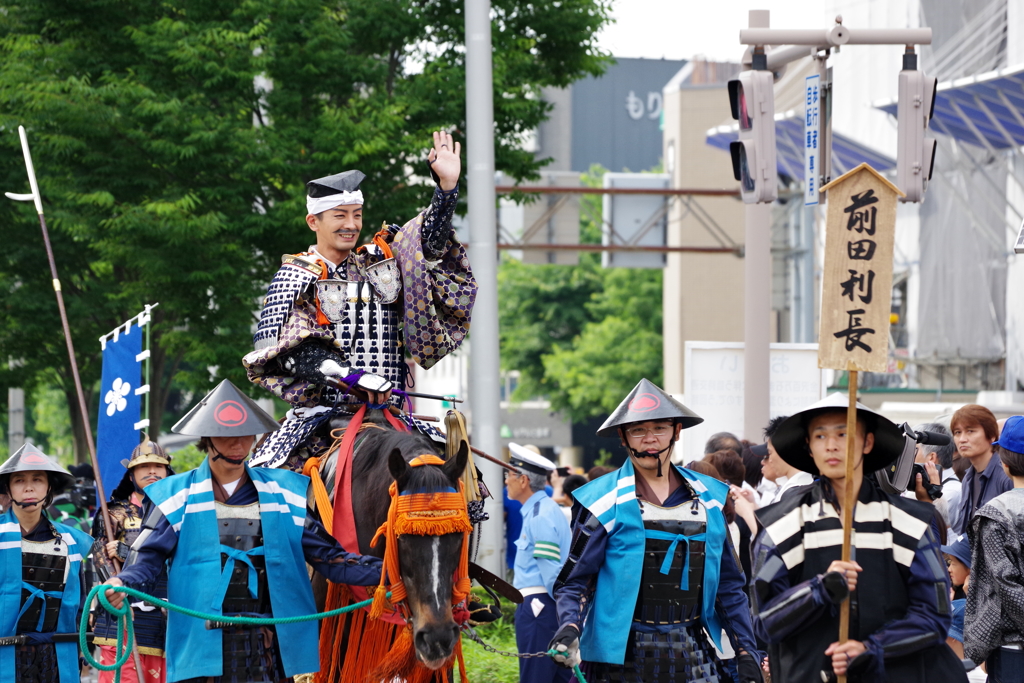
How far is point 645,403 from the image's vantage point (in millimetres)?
5527

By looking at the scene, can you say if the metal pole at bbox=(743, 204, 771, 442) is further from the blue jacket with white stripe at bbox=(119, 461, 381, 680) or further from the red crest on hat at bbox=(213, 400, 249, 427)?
the red crest on hat at bbox=(213, 400, 249, 427)

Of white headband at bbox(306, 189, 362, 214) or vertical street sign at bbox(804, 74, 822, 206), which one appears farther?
vertical street sign at bbox(804, 74, 822, 206)

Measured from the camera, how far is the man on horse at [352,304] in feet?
22.6

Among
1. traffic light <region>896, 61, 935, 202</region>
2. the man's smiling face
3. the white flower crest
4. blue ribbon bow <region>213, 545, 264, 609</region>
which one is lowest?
blue ribbon bow <region>213, 545, 264, 609</region>

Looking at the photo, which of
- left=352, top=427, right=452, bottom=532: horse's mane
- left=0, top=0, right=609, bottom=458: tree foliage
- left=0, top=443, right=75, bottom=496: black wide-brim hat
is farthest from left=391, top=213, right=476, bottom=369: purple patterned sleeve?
left=0, top=0, right=609, bottom=458: tree foliage

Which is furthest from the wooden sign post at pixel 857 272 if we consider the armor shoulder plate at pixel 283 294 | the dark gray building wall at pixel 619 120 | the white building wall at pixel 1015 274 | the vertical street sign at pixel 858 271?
the dark gray building wall at pixel 619 120

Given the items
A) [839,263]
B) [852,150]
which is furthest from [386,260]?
[852,150]

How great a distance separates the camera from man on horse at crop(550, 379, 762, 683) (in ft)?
17.6

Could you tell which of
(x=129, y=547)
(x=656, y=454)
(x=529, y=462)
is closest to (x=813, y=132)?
(x=529, y=462)

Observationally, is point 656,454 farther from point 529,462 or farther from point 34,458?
point 34,458

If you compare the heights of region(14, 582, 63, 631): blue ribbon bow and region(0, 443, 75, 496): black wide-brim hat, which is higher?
region(0, 443, 75, 496): black wide-brim hat

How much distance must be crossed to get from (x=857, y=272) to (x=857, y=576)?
106 centimetres

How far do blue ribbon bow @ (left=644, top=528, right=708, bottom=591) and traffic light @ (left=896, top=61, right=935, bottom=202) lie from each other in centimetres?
599

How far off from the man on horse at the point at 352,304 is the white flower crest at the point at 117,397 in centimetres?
413
